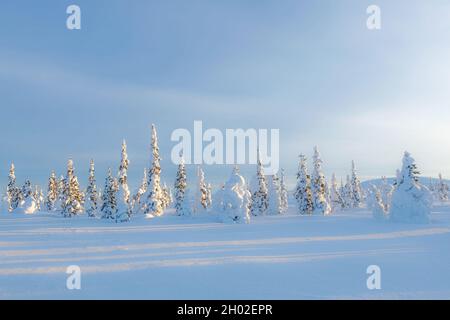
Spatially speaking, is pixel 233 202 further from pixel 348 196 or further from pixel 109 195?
pixel 348 196

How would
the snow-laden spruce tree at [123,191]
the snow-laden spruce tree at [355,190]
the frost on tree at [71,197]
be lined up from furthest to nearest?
the snow-laden spruce tree at [355,190] < the frost on tree at [71,197] < the snow-laden spruce tree at [123,191]

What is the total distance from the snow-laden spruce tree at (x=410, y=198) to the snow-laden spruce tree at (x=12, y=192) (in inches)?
2862

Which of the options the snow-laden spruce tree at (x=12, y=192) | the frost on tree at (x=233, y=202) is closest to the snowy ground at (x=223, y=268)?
the frost on tree at (x=233, y=202)

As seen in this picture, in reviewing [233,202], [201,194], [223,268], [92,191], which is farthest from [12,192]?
[223,268]

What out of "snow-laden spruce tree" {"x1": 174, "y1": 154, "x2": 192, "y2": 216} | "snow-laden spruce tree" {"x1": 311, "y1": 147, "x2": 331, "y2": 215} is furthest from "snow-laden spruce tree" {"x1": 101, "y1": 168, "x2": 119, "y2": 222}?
"snow-laden spruce tree" {"x1": 311, "y1": 147, "x2": 331, "y2": 215}

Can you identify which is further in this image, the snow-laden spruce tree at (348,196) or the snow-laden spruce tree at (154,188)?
the snow-laden spruce tree at (348,196)

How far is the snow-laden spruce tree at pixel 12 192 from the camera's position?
7500 cm

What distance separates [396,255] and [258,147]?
150ft

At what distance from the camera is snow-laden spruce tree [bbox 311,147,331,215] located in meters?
54.3

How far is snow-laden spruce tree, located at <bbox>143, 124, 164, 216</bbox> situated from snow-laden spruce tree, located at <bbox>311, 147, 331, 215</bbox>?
24974mm

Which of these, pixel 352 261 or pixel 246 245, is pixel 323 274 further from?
pixel 246 245

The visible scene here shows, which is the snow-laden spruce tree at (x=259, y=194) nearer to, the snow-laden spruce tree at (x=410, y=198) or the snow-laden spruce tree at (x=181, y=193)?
the snow-laden spruce tree at (x=181, y=193)

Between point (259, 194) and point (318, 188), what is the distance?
1062 cm
